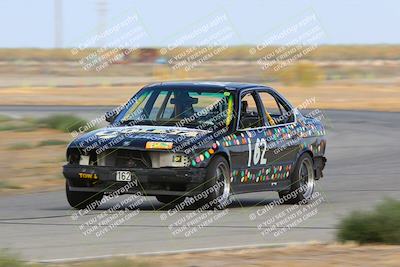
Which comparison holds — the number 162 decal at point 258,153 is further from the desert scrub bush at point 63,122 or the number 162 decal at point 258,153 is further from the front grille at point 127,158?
the desert scrub bush at point 63,122

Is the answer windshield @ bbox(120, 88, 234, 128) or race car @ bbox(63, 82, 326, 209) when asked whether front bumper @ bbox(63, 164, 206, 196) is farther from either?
windshield @ bbox(120, 88, 234, 128)

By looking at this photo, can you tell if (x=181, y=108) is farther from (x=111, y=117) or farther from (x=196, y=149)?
(x=196, y=149)

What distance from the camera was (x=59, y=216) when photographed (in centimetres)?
1347

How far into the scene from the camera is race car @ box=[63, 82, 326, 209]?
13617 millimetres

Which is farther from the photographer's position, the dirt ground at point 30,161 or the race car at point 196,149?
the dirt ground at point 30,161

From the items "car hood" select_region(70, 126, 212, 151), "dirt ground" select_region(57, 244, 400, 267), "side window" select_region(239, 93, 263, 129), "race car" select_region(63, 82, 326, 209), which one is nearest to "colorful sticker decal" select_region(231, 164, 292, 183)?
"race car" select_region(63, 82, 326, 209)

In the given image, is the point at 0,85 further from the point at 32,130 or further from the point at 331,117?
the point at 32,130

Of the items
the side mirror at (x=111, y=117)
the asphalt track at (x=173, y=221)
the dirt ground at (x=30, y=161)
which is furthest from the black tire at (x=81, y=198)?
the dirt ground at (x=30, y=161)

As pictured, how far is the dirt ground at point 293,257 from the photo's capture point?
30.3ft

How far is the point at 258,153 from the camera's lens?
14.9 metres

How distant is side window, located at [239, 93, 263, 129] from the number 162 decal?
234 mm

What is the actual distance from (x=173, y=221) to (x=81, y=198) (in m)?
1.75

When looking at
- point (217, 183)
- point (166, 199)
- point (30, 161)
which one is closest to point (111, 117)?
point (166, 199)

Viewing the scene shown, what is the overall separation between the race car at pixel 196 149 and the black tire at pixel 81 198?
1 centimetres
